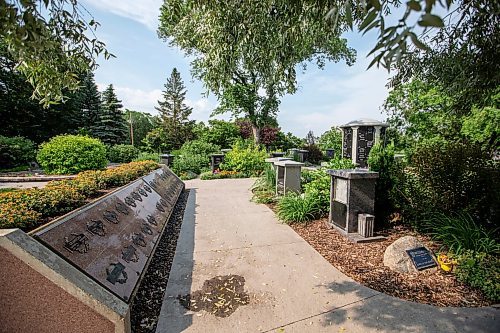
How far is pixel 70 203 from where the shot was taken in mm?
3291

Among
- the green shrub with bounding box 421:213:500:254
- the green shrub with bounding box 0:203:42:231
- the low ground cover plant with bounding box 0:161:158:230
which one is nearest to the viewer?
the green shrub with bounding box 0:203:42:231

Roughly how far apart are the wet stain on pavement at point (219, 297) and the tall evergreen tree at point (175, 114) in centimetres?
2500

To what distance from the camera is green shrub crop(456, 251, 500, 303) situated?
8.71 ft

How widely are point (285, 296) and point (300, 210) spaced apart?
267cm

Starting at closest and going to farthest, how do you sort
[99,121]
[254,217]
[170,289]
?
1. [170,289]
2. [254,217]
3. [99,121]

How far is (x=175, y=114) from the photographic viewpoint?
32625mm

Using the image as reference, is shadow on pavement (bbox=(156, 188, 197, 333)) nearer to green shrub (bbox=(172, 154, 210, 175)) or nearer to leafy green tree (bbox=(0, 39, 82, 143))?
green shrub (bbox=(172, 154, 210, 175))

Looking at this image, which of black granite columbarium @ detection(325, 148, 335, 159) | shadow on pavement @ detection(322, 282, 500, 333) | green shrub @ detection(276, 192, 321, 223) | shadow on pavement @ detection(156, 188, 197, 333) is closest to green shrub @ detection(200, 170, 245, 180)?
green shrub @ detection(276, 192, 321, 223)

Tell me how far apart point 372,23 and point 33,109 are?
28898mm

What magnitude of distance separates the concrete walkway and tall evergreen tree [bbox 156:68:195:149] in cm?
2401

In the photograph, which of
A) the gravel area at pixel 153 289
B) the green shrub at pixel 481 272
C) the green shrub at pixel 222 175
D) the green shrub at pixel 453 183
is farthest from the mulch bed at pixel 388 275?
the green shrub at pixel 222 175

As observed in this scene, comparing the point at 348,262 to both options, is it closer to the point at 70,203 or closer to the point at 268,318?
the point at 268,318

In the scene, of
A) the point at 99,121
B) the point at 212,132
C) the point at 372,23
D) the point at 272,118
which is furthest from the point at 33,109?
the point at 372,23

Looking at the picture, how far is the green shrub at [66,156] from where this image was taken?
10500 millimetres
